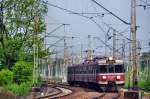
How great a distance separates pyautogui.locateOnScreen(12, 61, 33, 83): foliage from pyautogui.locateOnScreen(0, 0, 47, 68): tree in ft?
14.6

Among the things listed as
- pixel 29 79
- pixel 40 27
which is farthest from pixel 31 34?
pixel 29 79

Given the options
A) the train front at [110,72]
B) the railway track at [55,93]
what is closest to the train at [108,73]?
the train front at [110,72]

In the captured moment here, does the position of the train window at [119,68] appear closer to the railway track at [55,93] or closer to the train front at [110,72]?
the train front at [110,72]

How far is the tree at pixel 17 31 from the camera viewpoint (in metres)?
53.2

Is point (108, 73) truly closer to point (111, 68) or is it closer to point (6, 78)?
point (111, 68)

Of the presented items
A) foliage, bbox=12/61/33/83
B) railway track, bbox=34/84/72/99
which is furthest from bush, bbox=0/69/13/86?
foliage, bbox=12/61/33/83

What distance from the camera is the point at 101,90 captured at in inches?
2114

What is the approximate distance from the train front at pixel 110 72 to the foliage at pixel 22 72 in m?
6.40

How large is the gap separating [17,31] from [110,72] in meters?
10.0

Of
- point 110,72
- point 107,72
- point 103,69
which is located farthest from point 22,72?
point 110,72

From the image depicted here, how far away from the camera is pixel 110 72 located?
51531 millimetres

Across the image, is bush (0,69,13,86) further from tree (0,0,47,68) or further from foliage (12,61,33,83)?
tree (0,0,47,68)

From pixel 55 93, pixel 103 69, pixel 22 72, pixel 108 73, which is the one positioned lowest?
pixel 55 93

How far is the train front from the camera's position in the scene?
50.7 metres
